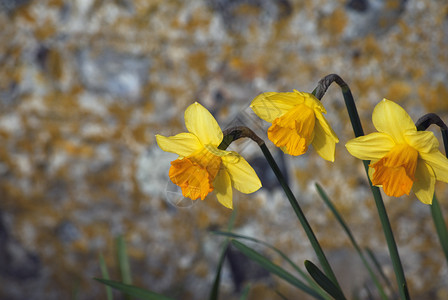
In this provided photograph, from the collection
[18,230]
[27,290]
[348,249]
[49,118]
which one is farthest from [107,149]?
[348,249]

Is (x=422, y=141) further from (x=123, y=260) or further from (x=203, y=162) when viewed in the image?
(x=123, y=260)

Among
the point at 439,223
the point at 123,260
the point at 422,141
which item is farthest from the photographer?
the point at 123,260

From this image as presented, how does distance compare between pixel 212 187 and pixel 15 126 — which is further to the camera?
pixel 15 126

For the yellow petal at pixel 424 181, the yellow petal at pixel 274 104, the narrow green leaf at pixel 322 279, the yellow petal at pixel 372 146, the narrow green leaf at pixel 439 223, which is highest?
the yellow petal at pixel 274 104

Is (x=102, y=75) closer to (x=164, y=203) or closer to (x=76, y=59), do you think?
(x=76, y=59)

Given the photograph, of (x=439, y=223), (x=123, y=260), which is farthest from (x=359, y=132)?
(x=123, y=260)

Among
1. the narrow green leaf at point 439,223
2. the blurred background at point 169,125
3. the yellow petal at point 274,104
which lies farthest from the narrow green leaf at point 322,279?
the blurred background at point 169,125

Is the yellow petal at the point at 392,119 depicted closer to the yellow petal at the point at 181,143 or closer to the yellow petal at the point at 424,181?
the yellow petal at the point at 424,181
